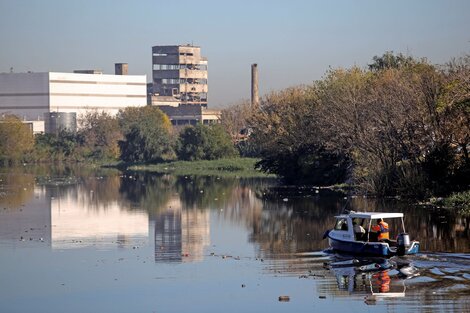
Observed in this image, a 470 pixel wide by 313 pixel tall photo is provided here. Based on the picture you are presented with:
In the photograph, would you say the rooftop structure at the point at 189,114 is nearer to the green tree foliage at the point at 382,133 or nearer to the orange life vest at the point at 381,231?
the green tree foliage at the point at 382,133

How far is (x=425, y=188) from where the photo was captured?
5356cm

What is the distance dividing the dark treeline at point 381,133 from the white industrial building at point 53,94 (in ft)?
301

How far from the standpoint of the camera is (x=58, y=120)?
15650cm

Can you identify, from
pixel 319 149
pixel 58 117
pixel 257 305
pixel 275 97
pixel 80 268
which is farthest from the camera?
pixel 58 117

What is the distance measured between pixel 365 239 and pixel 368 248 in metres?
1.64

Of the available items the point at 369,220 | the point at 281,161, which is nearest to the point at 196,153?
the point at 281,161

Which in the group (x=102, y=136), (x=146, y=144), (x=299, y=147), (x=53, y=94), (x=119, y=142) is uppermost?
(x=53, y=94)

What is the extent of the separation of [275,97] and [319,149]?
2532 cm

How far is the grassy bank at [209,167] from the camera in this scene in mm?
93688

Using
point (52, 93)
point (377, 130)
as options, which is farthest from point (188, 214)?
point (52, 93)

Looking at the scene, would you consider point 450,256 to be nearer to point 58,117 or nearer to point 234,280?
point 234,280

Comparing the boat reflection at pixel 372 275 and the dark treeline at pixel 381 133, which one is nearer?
the boat reflection at pixel 372 275

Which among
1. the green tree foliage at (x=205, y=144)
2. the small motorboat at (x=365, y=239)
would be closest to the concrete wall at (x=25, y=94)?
the green tree foliage at (x=205, y=144)

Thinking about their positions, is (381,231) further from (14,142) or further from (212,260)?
(14,142)
